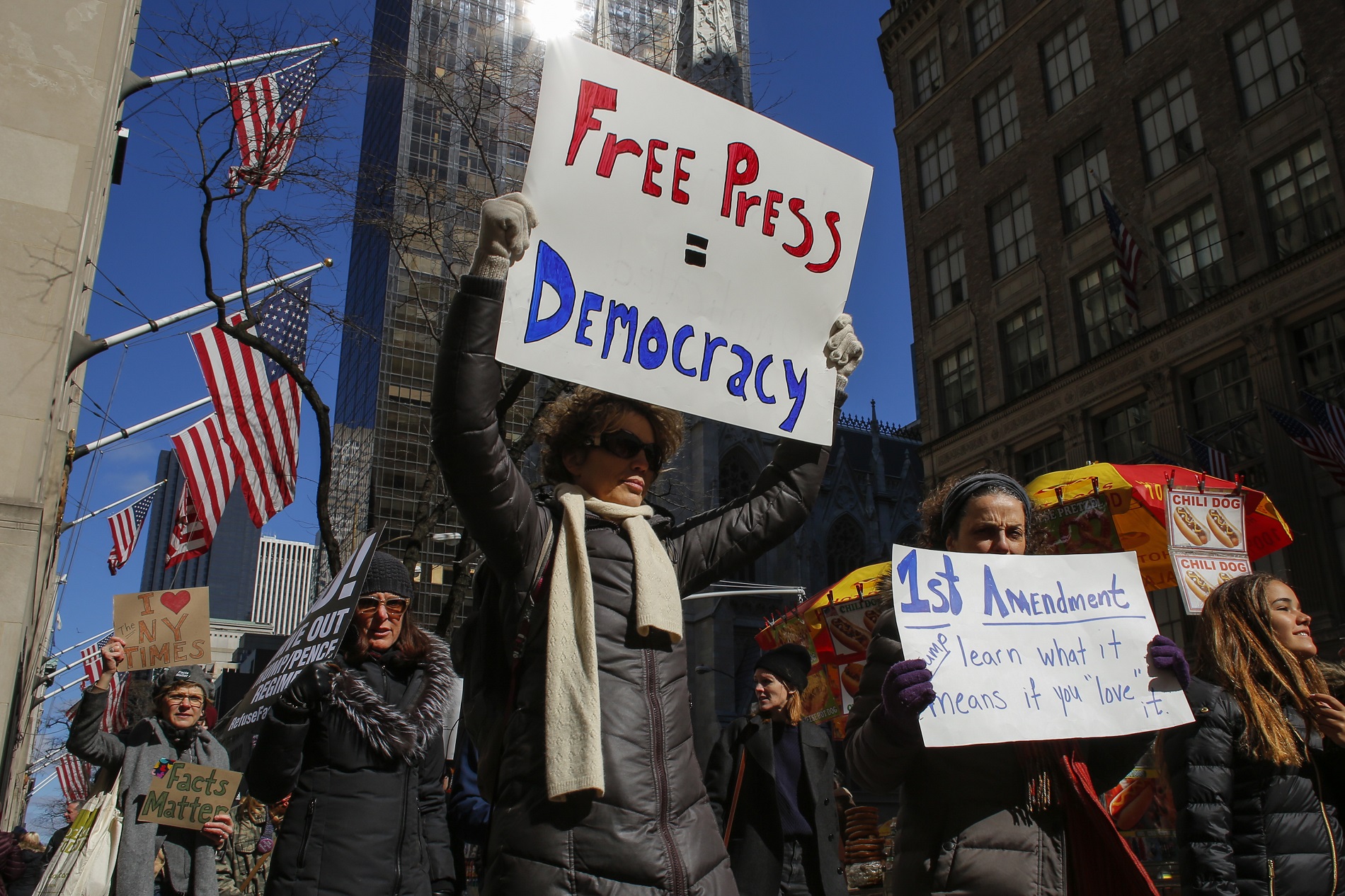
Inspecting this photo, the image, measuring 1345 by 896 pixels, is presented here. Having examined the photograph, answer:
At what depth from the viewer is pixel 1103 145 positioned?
25000mm

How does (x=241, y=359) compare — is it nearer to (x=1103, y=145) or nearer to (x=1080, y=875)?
(x=1080, y=875)

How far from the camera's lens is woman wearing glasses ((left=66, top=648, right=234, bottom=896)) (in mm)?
5578

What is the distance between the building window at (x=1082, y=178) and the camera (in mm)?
25000

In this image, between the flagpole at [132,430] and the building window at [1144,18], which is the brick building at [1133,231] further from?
the flagpole at [132,430]

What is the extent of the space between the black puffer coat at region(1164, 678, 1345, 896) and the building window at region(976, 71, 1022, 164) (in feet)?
89.5

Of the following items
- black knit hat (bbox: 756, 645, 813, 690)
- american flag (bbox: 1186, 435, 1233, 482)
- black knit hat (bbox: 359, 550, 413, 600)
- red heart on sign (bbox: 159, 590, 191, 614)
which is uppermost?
american flag (bbox: 1186, 435, 1233, 482)

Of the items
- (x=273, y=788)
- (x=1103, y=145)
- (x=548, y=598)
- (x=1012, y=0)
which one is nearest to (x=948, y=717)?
(x=548, y=598)

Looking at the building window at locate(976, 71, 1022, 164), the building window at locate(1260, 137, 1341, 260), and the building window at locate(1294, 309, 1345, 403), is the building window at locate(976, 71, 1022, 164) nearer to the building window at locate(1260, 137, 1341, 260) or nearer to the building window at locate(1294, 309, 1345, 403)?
the building window at locate(1260, 137, 1341, 260)

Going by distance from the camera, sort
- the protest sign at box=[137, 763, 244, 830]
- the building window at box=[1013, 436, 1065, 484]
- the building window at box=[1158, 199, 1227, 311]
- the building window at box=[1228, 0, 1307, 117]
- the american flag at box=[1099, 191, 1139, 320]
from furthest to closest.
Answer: the building window at box=[1013, 436, 1065, 484] < the building window at box=[1158, 199, 1227, 311] < the building window at box=[1228, 0, 1307, 117] < the american flag at box=[1099, 191, 1139, 320] < the protest sign at box=[137, 763, 244, 830]

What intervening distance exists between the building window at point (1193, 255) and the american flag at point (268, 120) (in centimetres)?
1868

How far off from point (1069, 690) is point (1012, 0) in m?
30.6

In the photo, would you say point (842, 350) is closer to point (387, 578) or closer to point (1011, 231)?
point (387, 578)

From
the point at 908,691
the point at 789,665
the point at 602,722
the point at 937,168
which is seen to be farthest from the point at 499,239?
the point at 937,168

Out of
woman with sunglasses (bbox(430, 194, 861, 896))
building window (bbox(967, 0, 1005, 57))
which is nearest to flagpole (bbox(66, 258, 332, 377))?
woman with sunglasses (bbox(430, 194, 861, 896))
